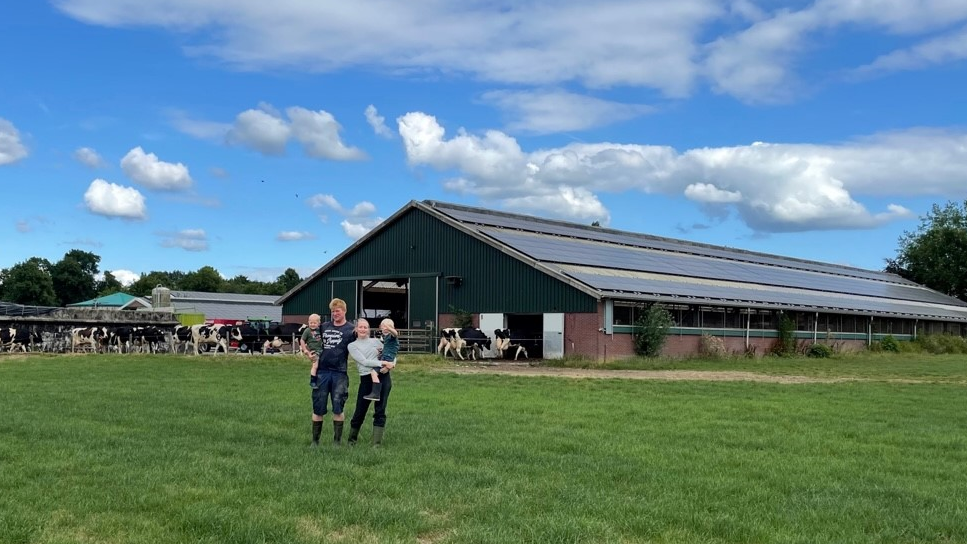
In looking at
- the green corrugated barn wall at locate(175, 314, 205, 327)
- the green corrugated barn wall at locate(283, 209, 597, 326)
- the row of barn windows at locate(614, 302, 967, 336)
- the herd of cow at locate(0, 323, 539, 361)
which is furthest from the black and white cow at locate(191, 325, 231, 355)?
the green corrugated barn wall at locate(175, 314, 205, 327)

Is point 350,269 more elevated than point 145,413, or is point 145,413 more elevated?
point 350,269

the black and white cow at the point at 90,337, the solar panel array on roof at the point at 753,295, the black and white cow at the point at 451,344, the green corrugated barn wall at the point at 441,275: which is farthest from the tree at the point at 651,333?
the black and white cow at the point at 90,337

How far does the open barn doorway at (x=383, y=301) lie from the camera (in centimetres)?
4922

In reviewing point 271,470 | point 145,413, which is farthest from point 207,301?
point 271,470

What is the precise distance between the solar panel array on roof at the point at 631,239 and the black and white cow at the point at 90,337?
1725 centimetres

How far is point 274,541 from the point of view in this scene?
23.0ft

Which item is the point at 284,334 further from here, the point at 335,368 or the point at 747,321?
the point at 335,368

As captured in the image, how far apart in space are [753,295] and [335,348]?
38549 millimetres

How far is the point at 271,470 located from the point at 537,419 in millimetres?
6179

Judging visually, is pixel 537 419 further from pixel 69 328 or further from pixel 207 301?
pixel 207 301

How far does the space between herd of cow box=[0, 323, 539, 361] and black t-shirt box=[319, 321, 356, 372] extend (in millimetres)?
26309

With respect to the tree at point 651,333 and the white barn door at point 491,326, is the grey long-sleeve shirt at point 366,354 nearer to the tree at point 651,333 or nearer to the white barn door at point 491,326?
the tree at point 651,333

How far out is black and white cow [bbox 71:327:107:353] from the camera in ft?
136

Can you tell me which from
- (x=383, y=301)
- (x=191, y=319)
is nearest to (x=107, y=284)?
(x=191, y=319)
